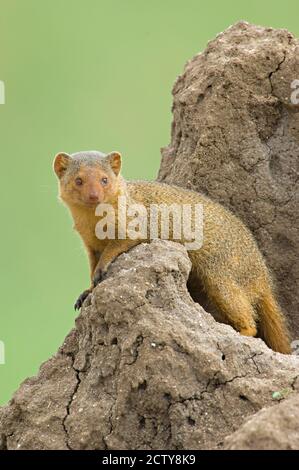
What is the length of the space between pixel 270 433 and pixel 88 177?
1.63 m

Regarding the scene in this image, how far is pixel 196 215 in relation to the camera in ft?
14.3

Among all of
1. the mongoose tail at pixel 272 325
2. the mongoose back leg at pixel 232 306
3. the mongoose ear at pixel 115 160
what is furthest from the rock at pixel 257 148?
the mongoose ear at pixel 115 160

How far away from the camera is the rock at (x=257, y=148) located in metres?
4.63

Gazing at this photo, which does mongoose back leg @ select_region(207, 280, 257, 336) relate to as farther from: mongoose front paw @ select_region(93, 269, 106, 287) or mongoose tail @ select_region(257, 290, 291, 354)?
mongoose front paw @ select_region(93, 269, 106, 287)

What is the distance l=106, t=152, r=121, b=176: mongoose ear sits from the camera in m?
4.18

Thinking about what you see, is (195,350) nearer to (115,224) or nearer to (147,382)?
(147,382)

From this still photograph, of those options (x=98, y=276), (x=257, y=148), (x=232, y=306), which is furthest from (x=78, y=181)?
(x=257, y=148)

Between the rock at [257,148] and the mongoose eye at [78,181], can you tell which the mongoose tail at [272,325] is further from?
the mongoose eye at [78,181]

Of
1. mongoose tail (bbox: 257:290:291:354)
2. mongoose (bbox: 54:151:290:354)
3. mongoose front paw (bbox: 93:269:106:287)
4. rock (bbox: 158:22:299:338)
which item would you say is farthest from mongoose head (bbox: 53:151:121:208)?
mongoose tail (bbox: 257:290:291:354)

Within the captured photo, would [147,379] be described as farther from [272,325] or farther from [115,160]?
[272,325]

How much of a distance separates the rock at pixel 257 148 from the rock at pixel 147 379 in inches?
39.1

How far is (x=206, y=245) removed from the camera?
4348mm

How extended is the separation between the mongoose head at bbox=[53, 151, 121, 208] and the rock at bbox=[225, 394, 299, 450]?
56.7 inches

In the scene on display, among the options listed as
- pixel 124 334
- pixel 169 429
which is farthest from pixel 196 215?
pixel 169 429
